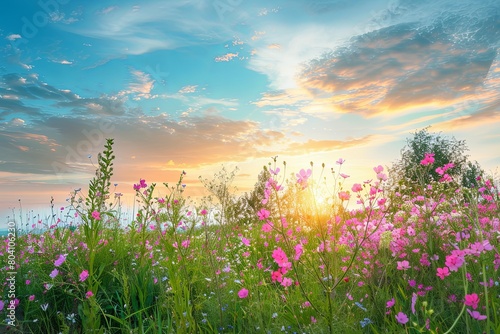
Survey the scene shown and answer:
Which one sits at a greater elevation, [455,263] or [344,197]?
[344,197]

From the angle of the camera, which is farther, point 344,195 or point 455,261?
point 344,195

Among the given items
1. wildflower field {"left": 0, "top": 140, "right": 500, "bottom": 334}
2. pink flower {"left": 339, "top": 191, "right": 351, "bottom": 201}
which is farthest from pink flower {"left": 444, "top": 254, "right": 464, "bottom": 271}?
pink flower {"left": 339, "top": 191, "right": 351, "bottom": 201}

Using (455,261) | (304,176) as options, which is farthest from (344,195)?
(455,261)

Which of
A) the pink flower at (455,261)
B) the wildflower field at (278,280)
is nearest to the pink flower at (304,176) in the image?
the wildflower field at (278,280)

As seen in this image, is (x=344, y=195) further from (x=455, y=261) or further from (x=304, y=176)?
(x=455, y=261)

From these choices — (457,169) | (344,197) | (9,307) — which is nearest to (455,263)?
(344,197)

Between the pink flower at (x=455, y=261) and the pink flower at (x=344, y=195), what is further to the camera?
the pink flower at (x=344, y=195)

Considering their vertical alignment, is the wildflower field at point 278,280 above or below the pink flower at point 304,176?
below

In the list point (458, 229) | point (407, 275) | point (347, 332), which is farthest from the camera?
point (458, 229)

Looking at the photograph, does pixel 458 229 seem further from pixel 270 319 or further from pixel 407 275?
pixel 270 319

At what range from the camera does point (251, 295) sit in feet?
12.8

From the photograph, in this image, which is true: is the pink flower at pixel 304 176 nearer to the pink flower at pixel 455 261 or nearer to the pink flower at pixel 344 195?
the pink flower at pixel 344 195

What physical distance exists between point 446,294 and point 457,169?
91.6ft

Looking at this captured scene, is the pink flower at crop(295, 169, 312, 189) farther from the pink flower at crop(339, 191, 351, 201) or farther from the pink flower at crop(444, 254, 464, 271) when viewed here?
the pink flower at crop(444, 254, 464, 271)
